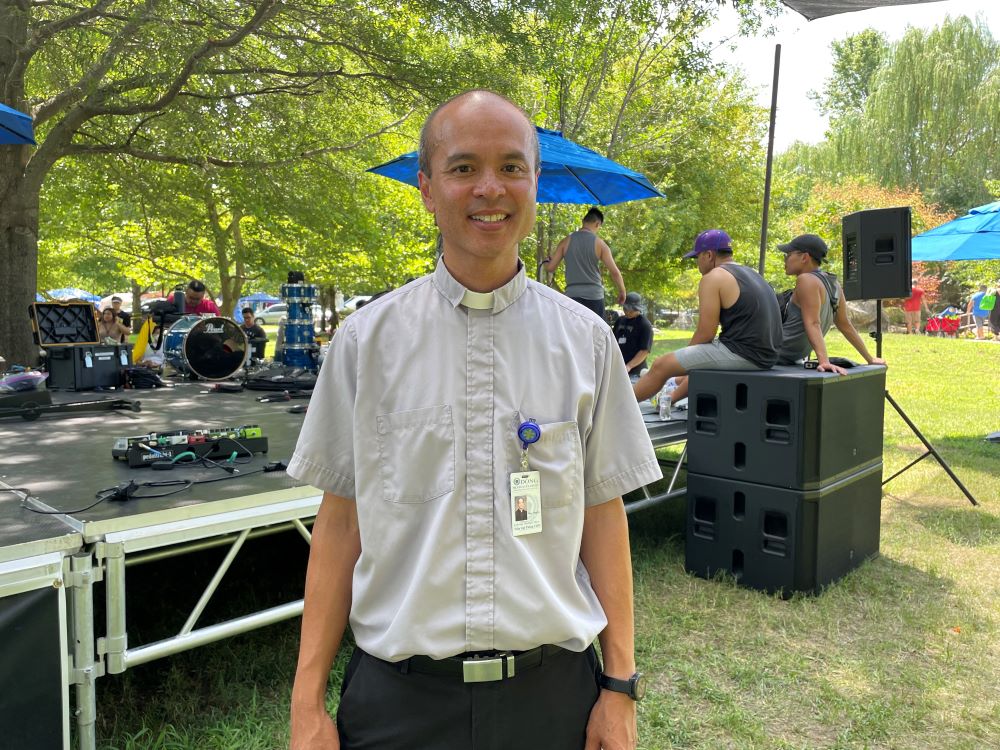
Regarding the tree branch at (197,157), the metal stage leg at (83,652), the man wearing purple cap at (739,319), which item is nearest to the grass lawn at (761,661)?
the metal stage leg at (83,652)

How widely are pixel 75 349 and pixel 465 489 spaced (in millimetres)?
7331

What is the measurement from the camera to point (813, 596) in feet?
15.5

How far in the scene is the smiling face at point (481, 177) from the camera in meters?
1.34

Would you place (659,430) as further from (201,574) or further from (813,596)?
(201,574)

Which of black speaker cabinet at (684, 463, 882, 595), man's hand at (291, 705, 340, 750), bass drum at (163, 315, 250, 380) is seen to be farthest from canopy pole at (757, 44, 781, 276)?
man's hand at (291, 705, 340, 750)

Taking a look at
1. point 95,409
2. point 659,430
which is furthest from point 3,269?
point 659,430

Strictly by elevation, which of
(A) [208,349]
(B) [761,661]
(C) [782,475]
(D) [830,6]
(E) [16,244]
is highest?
(D) [830,6]

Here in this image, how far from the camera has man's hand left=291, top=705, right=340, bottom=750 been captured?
140 centimetres

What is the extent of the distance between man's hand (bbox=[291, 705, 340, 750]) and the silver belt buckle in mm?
274

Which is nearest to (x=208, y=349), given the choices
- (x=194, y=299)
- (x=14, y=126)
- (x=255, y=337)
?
(x=194, y=299)

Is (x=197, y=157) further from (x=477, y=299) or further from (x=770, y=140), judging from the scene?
(x=477, y=299)

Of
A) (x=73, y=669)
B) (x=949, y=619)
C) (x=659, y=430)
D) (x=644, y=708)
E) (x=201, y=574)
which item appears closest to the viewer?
(x=73, y=669)

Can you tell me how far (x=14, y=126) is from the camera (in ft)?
22.1

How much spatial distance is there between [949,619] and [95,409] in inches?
238
